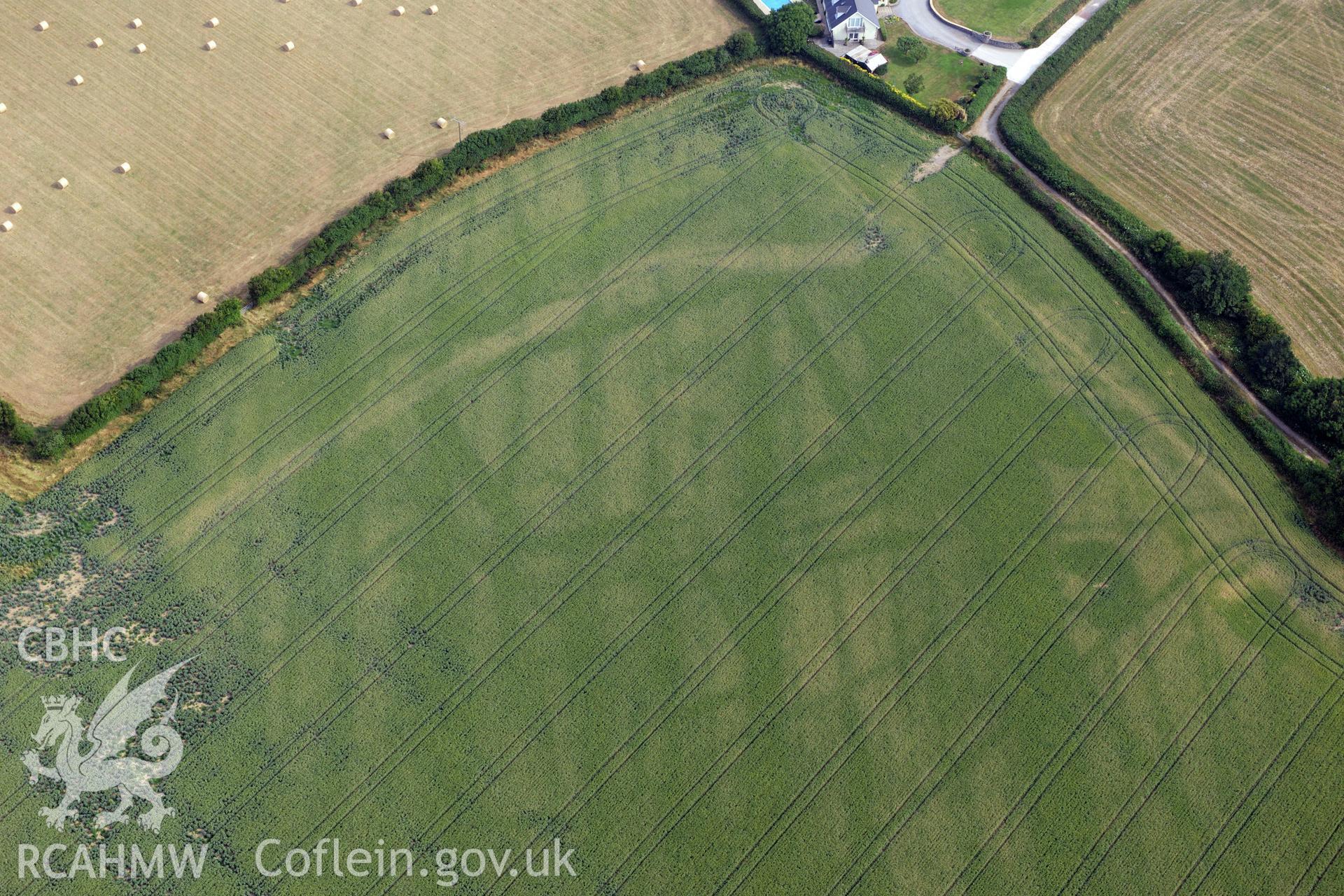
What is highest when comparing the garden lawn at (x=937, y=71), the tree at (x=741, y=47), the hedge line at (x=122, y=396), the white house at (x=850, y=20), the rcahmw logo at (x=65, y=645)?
the tree at (x=741, y=47)

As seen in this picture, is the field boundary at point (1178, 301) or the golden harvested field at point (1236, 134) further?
the golden harvested field at point (1236, 134)

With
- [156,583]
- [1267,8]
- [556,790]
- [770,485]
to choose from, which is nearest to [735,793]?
[556,790]

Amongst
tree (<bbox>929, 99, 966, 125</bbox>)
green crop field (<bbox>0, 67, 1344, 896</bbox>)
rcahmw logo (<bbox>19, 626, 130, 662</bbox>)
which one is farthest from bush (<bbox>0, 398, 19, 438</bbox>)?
tree (<bbox>929, 99, 966, 125</bbox>)

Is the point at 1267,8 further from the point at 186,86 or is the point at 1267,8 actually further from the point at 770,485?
the point at 186,86

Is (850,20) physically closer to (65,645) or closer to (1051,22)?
(1051,22)

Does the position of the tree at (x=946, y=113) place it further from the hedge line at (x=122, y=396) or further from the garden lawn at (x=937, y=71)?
the hedge line at (x=122, y=396)

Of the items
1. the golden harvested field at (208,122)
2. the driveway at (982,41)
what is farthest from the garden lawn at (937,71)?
the golden harvested field at (208,122)
